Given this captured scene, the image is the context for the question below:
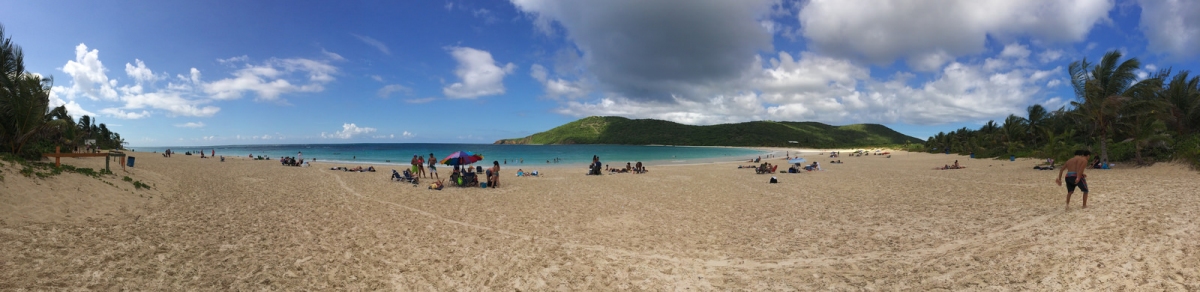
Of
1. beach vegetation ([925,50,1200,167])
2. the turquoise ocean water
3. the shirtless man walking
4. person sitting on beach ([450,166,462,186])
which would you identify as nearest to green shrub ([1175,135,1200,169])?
beach vegetation ([925,50,1200,167])

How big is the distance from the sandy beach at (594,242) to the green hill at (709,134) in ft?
378

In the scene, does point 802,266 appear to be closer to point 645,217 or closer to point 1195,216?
point 645,217

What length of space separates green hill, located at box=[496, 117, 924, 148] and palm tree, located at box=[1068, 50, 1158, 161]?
100366mm

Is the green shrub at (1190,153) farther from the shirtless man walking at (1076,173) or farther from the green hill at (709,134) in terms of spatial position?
the green hill at (709,134)

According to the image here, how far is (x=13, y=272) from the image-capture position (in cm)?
471

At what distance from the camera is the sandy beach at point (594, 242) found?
5234mm

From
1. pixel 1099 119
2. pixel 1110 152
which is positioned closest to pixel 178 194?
pixel 1099 119

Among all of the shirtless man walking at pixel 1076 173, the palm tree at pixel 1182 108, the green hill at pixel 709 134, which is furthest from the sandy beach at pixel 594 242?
the green hill at pixel 709 134

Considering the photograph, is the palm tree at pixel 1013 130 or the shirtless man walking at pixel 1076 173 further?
the palm tree at pixel 1013 130

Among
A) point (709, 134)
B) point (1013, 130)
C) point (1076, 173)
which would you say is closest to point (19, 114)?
point (1076, 173)

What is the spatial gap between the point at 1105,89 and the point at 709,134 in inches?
5240

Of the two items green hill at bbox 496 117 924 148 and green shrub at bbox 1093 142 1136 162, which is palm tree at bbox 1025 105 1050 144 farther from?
green hill at bbox 496 117 924 148

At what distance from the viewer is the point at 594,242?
25.6 feet

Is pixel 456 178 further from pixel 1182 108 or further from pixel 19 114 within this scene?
pixel 1182 108
